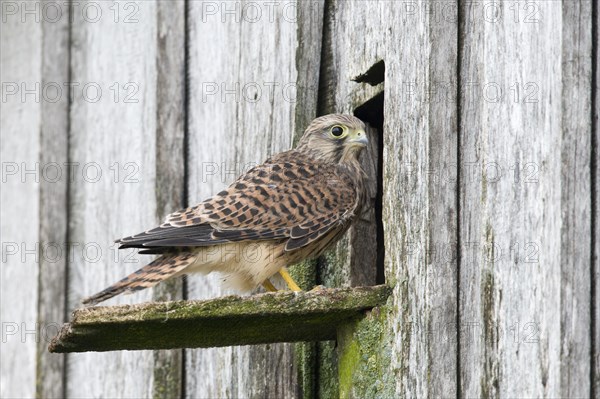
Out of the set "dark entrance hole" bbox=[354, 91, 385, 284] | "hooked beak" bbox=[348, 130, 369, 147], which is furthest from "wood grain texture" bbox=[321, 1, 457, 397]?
"hooked beak" bbox=[348, 130, 369, 147]

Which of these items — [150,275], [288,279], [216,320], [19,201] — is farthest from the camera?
[19,201]

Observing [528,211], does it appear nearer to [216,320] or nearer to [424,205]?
[424,205]

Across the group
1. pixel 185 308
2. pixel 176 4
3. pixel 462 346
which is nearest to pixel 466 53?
pixel 462 346

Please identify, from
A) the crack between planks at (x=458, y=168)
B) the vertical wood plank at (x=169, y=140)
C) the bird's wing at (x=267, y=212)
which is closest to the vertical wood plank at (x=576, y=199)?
the crack between planks at (x=458, y=168)

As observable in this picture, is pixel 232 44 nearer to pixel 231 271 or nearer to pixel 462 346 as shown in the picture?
pixel 231 271

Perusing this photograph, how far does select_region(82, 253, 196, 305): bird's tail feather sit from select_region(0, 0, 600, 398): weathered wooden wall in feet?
1.61

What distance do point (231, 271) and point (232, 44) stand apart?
958mm

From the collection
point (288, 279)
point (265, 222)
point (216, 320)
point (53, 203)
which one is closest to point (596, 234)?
point (216, 320)

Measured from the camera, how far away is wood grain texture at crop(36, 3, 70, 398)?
5266 millimetres

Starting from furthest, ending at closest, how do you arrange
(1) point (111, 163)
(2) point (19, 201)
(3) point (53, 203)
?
1. (2) point (19, 201)
2. (3) point (53, 203)
3. (1) point (111, 163)

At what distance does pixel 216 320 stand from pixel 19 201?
244cm

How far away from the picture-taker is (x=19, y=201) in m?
5.64

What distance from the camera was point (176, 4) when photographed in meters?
4.92

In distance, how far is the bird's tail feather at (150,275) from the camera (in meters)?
3.76
